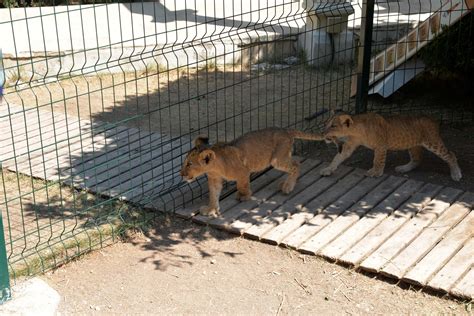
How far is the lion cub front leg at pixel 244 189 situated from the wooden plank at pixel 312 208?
562mm

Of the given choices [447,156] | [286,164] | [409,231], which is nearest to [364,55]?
[447,156]

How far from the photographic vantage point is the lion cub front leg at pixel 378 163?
816 cm

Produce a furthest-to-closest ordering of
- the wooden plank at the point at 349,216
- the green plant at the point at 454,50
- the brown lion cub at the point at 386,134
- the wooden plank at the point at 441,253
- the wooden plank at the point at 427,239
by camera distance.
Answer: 1. the green plant at the point at 454,50
2. the brown lion cub at the point at 386,134
3. the wooden plank at the point at 349,216
4. the wooden plank at the point at 427,239
5. the wooden plank at the point at 441,253

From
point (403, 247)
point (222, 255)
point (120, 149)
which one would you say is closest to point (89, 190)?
point (120, 149)

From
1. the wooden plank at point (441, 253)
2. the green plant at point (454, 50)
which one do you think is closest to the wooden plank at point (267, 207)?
the wooden plank at point (441, 253)

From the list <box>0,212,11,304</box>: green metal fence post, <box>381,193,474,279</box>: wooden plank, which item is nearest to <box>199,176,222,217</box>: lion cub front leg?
<box>381,193,474,279</box>: wooden plank

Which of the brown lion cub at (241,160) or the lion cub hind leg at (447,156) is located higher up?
the brown lion cub at (241,160)

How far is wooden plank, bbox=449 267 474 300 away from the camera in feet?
19.2

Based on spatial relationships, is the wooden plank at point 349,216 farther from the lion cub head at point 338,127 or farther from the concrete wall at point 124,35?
the concrete wall at point 124,35

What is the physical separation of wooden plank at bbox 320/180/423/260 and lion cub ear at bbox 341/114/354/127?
0.88 meters

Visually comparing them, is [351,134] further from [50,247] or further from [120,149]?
[50,247]

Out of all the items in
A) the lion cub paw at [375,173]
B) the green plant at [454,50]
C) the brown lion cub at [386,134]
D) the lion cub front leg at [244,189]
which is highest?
the green plant at [454,50]

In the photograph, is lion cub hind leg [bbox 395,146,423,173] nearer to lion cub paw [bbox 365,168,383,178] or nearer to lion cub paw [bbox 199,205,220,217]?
lion cub paw [bbox 365,168,383,178]

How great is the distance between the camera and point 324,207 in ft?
24.5
